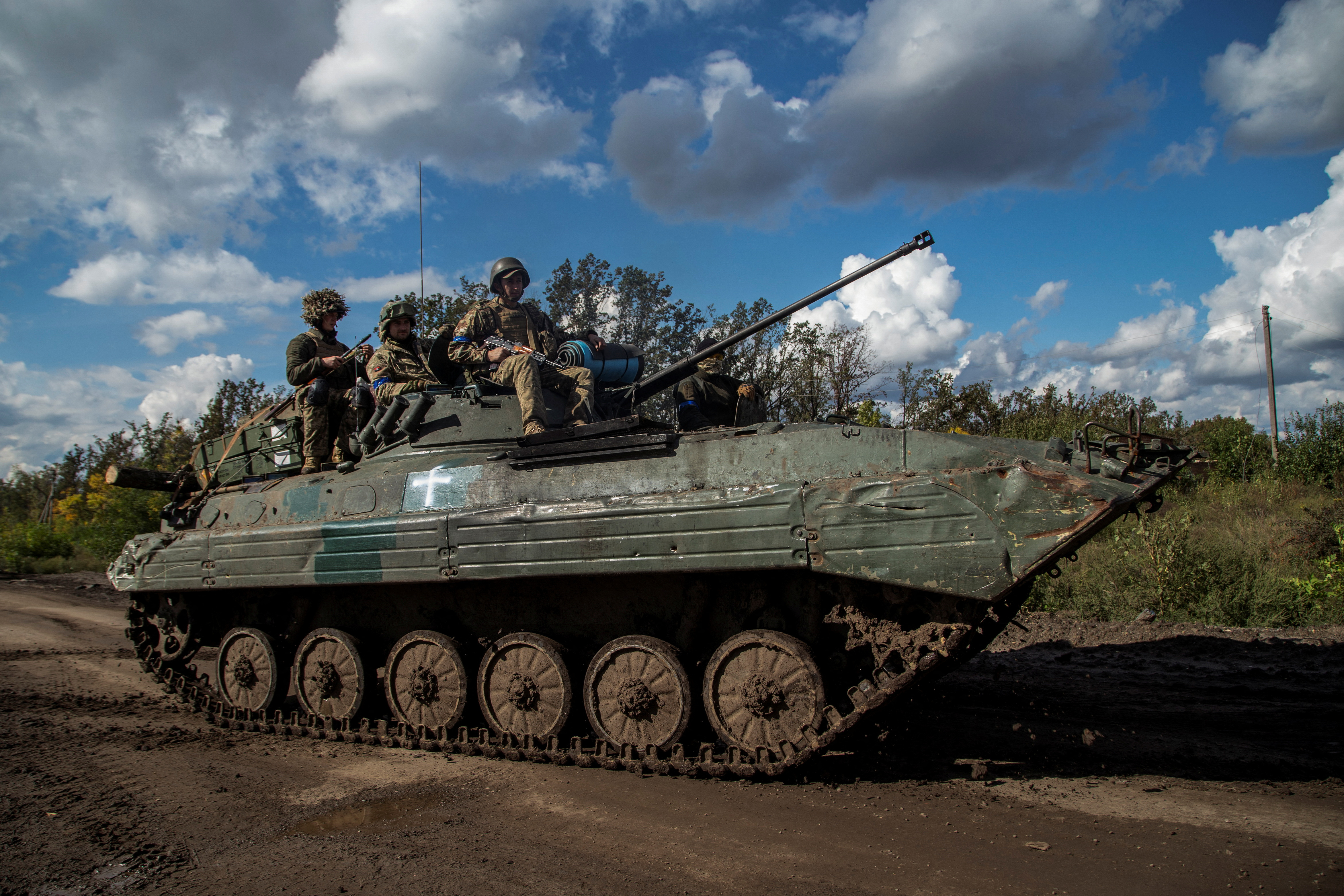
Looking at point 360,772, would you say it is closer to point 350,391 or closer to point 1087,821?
point 350,391

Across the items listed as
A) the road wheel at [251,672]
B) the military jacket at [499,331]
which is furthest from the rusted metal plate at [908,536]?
the road wheel at [251,672]

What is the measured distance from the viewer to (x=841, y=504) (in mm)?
4621

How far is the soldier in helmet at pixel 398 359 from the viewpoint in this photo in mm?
7484

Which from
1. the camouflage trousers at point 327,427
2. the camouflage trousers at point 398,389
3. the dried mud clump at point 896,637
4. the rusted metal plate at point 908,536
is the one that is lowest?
the dried mud clump at point 896,637

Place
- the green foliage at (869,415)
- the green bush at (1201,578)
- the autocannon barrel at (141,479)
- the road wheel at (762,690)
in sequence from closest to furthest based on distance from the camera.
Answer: the road wheel at (762,690), the autocannon barrel at (141,479), the green bush at (1201,578), the green foliage at (869,415)

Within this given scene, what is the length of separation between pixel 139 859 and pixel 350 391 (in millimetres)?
4702

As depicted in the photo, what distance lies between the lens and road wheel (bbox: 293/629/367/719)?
6.57m

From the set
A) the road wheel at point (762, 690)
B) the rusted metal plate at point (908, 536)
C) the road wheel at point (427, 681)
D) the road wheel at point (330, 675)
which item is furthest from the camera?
the road wheel at point (330, 675)

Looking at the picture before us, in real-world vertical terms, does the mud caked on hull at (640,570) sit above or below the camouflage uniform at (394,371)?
below

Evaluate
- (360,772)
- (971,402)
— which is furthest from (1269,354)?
(360,772)

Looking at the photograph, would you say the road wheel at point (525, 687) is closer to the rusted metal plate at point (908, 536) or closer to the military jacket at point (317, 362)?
the rusted metal plate at point (908, 536)

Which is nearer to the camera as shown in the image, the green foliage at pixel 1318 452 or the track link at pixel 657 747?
the track link at pixel 657 747

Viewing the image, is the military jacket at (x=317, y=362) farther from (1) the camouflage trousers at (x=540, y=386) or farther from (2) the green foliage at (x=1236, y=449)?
(2) the green foliage at (x=1236, y=449)

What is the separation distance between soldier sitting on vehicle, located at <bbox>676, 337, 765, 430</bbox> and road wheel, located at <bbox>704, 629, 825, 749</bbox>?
303 cm
